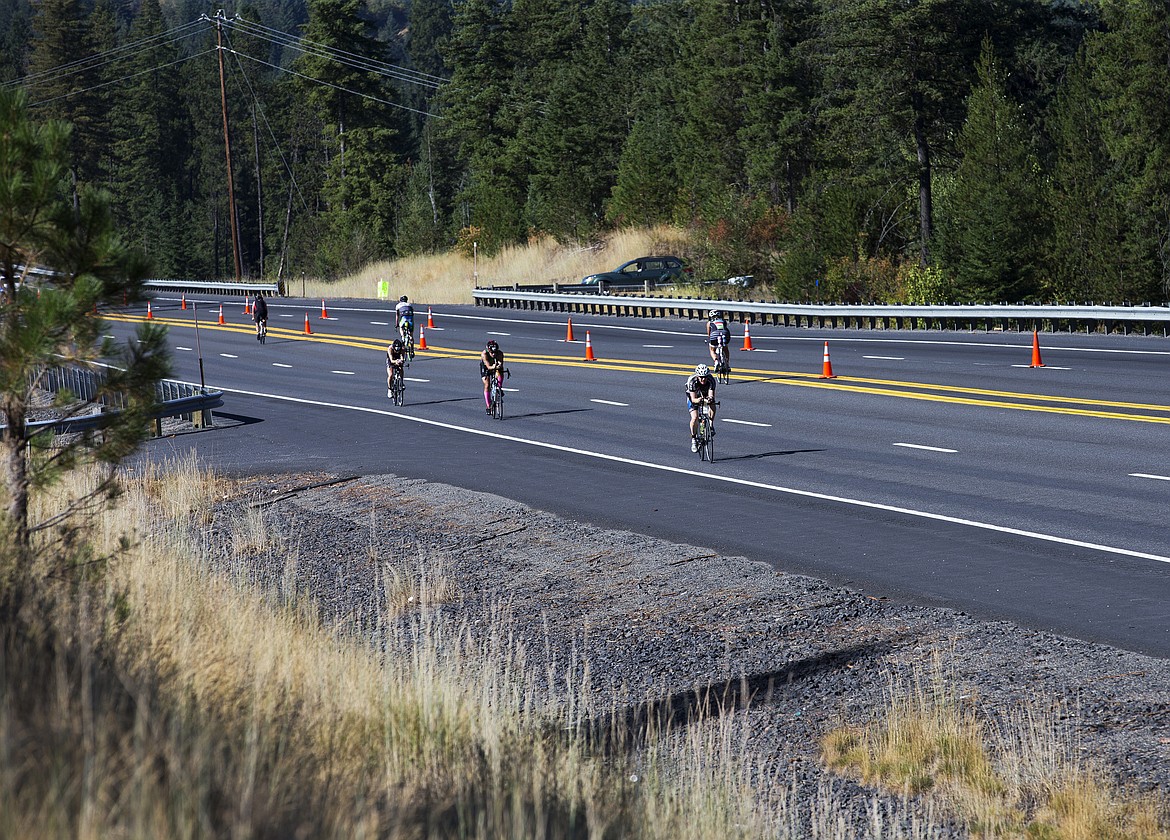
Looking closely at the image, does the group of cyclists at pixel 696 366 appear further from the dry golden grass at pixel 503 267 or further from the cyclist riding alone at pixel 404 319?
the dry golden grass at pixel 503 267

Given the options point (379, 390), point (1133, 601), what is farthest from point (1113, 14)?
point (1133, 601)

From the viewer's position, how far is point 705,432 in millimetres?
19938

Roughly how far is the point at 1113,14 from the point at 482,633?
37.4 metres

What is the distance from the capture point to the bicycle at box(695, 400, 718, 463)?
19.7m

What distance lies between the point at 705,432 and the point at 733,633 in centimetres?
883

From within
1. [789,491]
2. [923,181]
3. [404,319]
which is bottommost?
[789,491]

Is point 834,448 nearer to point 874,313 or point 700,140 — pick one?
point 874,313

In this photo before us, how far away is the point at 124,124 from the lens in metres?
119

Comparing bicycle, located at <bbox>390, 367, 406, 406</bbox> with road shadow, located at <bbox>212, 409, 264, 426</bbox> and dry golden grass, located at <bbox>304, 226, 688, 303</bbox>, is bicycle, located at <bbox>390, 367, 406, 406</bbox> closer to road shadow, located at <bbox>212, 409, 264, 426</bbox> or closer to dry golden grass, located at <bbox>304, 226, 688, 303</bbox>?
road shadow, located at <bbox>212, 409, 264, 426</bbox>

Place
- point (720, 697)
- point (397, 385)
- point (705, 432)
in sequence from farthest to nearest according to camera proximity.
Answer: point (397, 385) → point (705, 432) → point (720, 697)

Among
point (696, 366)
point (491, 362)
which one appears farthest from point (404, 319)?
point (696, 366)

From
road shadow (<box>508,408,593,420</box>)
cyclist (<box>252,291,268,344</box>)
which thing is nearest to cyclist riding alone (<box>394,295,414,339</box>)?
cyclist (<box>252,291,268,344</box>)

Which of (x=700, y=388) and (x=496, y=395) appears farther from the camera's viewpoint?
(x=496, y=395)

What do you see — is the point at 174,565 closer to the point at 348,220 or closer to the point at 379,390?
the point at 379,390
